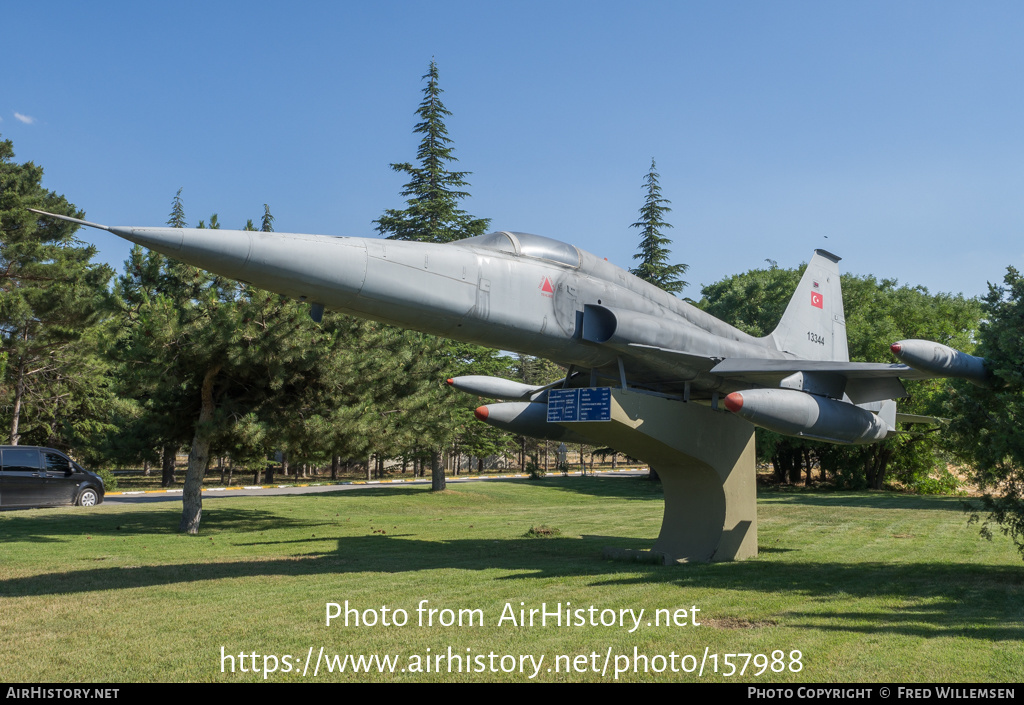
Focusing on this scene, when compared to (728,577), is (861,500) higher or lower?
lower

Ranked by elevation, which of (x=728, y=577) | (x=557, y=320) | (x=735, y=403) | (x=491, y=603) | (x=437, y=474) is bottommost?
(x=437, y=474)

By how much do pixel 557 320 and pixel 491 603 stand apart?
4.13m

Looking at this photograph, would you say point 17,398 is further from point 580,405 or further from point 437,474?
point 580,405

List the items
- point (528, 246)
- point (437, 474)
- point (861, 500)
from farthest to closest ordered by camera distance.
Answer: point (437, 474) → point (861, 500) → point (528, 246)

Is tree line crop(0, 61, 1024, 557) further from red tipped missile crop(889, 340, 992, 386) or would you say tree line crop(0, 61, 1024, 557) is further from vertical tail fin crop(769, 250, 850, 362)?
vertical tail fin crop(769, 250, 850, 362)

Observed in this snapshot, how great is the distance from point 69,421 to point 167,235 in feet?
110

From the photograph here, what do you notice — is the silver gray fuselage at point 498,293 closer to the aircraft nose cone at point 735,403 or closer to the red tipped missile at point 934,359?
the aircraft nose cone at point 735,403

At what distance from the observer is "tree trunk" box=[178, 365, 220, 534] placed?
15805mm

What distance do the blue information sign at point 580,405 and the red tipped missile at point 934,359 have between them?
3.83 metres

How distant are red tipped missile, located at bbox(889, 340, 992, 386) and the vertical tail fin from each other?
5.01 m

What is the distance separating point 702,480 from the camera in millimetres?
12742

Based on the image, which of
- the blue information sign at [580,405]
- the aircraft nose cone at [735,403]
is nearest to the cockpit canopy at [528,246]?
the blue information sign at [580,405]

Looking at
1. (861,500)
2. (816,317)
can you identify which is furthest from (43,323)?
(861,500)

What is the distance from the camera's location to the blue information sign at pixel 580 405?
1041 cm
